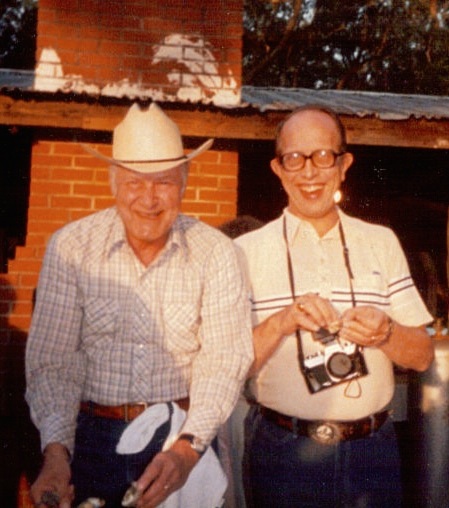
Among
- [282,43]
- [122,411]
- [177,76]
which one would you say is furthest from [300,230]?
[282,43]

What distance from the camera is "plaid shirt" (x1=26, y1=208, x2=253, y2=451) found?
7.83ft

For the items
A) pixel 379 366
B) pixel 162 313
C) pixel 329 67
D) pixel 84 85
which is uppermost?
pixel 329 67

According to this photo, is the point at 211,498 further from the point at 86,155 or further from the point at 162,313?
the point at 86,155

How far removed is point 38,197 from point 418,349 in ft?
9.90

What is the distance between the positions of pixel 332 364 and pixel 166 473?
2.55 feet

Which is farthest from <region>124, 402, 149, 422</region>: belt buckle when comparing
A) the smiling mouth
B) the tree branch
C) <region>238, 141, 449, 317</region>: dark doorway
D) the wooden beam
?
the tree branch

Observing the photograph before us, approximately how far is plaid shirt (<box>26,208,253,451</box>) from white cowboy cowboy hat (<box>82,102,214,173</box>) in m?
0.31

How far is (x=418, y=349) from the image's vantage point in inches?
104

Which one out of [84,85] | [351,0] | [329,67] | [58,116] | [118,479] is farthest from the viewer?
[329,67]

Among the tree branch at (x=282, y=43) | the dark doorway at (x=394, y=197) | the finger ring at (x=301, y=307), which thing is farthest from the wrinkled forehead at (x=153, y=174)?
the tree branch at (x=282, y=43)

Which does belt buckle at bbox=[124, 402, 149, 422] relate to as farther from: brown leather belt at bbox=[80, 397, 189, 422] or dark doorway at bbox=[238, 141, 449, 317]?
dark doorway at bbox=[238, 141, 449, 317]

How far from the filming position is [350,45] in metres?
23.8

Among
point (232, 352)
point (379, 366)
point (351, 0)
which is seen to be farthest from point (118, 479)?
point (351, 0)

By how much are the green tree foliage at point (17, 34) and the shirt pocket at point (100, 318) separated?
21.9m
